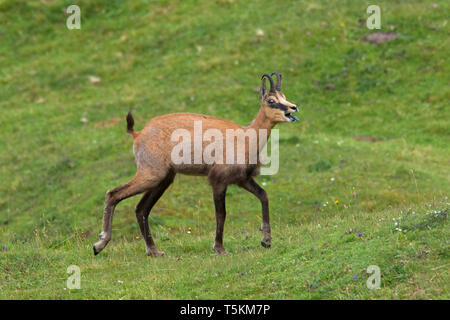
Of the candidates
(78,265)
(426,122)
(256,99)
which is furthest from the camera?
(256,99)

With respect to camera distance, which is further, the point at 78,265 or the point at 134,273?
the point at 78,265

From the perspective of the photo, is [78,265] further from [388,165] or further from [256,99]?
[256,99]

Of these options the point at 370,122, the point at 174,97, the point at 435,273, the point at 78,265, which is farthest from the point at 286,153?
the point at 435,273

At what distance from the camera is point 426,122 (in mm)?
20594

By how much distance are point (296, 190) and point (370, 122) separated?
547cm

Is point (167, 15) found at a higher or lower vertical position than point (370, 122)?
higher

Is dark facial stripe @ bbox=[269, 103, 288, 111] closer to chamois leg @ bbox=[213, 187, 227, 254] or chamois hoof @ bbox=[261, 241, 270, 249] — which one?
chamois leg @ bbox=[213, 187, 227, 254]

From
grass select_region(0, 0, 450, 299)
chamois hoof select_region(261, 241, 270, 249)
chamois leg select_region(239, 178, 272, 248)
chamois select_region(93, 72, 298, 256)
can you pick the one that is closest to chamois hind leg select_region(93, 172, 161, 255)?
chamois select_region(93, 72, 298, 256)

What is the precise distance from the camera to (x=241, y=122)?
69.3 ft

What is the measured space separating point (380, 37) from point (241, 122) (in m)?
7.09

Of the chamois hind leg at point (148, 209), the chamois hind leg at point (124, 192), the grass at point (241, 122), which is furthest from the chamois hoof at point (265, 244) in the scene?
the chamois hind leg at point (124, 192)

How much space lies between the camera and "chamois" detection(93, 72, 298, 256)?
1060 cm

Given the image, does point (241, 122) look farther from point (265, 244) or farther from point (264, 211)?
point (265, 244)
